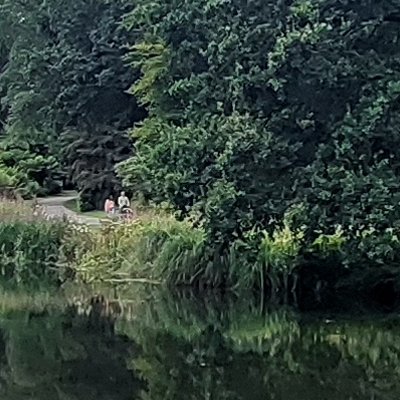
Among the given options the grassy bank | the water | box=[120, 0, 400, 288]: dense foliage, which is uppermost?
box=[120, 0, 400, 288]: dense foliage

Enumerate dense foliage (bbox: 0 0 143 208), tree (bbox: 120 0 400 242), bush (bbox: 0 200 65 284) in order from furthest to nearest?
dense foliage (bbox: 0 0 143 208) → bush (bbox: 0 200 65 284) → tree (bbox: 120 0 400 242)

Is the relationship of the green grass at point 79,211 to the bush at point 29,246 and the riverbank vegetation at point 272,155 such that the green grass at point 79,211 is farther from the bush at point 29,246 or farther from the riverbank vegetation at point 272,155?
the riverbank vegetation at point 272,155

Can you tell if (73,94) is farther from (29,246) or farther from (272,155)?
(272,155)

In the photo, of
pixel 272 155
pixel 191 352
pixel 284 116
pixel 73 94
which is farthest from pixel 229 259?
pixel 73 94

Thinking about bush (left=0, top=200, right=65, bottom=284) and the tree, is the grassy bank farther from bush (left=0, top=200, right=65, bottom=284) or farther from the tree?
the tree

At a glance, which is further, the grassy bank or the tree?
the grassy bank

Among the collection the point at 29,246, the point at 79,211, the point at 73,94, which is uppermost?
the point at 73,94

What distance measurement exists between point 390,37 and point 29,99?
23103mm

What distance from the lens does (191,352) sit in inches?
566

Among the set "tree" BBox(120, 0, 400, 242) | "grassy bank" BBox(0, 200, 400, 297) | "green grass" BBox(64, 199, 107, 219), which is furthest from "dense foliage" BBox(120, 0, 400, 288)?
"green grass" BBox(64, 199, 107, 219)

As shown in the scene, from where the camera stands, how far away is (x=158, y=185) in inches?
Result: 728

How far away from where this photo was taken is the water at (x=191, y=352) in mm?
11914

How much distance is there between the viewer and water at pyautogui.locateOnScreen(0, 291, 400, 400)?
1191 centimetres

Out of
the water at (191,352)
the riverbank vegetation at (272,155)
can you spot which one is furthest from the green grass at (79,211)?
the water at (191,352)
